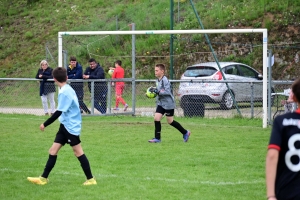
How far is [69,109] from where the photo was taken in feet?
29.5

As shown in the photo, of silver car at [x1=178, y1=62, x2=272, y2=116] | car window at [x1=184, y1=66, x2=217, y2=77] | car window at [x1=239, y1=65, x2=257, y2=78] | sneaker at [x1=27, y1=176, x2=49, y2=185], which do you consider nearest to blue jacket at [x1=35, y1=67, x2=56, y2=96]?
silver car at [x1=178, y1=62, x2=272, y2=116]

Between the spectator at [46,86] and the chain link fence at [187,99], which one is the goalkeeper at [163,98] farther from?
the spectator at [46,86]

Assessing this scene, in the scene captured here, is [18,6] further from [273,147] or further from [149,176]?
[273,147]

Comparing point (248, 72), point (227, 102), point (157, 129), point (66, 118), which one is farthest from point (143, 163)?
point (248, 72)

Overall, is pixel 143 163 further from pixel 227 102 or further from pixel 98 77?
pixel 98 77

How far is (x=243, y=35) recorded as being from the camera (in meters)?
28.0

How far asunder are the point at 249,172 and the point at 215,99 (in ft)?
29.8

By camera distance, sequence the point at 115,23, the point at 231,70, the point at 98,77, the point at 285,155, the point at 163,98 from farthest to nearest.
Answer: the point at 115,23, the point at 231,70, the point at 98,77, the point at 163,98, the point at 285,155

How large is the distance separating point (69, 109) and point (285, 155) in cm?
475

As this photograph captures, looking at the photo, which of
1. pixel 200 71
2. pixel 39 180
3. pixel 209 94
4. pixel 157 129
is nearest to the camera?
pixel 39 180

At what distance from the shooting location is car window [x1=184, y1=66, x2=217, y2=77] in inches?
820

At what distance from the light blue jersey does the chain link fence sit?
30.6 ft

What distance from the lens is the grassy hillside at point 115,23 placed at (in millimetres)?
28188

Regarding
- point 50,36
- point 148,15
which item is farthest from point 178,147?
point 50,36
